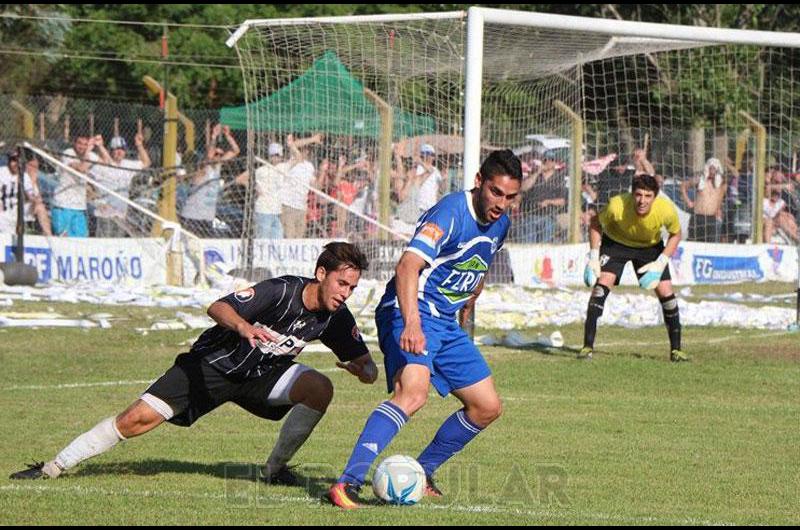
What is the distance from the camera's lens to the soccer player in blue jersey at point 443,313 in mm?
6832

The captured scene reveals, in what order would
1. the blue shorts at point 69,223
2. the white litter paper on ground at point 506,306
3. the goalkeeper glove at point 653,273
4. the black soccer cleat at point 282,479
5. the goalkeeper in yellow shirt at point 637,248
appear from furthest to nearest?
the blue shorts at point 69,223, the white litter paper on ground at point 506,306, the goalkeeper in yellow shirt at point 637,248, the goalkeeper glove at point 653,273, the black soccer cleat at point 282,479

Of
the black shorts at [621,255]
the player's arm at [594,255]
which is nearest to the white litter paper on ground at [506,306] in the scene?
the black shorts at [621,255]

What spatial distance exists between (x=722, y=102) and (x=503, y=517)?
1870 cm

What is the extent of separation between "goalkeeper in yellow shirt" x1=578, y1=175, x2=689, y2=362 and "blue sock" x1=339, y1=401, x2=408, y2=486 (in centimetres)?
732

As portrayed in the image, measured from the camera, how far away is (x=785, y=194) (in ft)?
75.9

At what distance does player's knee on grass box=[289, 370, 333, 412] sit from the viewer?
7531 mm

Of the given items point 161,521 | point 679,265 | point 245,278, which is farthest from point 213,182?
point 161,521

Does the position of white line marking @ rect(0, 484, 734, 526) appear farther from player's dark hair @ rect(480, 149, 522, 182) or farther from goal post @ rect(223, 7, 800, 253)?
goal post @ rect(223, 7, 800, 253)

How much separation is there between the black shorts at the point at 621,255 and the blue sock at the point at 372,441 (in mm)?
7896

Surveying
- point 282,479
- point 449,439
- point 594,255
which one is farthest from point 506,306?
point 449,439

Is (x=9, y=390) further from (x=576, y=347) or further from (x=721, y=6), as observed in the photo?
(x=721, y=6)

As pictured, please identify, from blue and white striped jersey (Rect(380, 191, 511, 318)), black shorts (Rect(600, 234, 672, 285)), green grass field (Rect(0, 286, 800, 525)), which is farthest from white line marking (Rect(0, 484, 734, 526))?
black shorts (Rect(600, 234, 672, 285))

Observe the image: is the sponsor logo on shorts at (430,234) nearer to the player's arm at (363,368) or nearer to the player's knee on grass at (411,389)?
the player's knee on grass at (411,389)

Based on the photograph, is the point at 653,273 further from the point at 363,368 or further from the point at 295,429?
the point at 295,429
